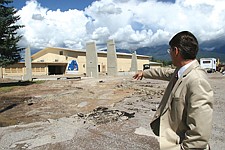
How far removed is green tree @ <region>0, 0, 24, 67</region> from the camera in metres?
25.8

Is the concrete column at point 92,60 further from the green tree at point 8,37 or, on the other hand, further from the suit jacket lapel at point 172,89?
the suit jacket lapel at point 172,89

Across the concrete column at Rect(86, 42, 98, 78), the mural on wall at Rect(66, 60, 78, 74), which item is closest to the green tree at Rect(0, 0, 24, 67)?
the concrete column at Rect(86, 42, 98, 78)

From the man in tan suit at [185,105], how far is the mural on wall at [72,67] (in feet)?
185

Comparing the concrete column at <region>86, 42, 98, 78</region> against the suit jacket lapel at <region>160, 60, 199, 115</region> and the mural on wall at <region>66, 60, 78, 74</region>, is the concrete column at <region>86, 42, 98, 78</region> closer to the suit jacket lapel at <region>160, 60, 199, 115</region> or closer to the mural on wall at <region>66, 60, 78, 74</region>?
the mural on wall at <region>66, 60, 78, 74</region>

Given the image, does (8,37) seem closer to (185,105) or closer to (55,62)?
(185,105)

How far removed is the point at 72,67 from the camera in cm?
5872

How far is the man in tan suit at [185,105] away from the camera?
1.94 meters

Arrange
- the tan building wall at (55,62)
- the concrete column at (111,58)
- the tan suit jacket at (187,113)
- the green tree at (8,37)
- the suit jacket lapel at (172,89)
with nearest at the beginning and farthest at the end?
the tan suit jacket at (187,113) < the suit jacket lapel at (172,89) < the green tree at (8,37) < the concrete column at (111,58) < the tan building wall at (55,62)

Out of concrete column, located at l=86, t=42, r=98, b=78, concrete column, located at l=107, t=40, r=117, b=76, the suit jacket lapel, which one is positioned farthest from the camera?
concrete column, located at l=107, t=40, r=117, b=76

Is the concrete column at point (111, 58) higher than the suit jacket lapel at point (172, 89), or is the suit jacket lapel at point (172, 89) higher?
the concrete column at point (111, 58)

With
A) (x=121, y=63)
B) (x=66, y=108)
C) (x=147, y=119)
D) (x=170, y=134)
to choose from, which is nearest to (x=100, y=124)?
(x=147, y=119)

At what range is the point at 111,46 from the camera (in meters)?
40.4

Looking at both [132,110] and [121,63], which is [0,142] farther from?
[121,63]

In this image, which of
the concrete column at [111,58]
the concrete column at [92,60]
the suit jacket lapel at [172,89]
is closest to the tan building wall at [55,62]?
the concrete column at [111,58]
